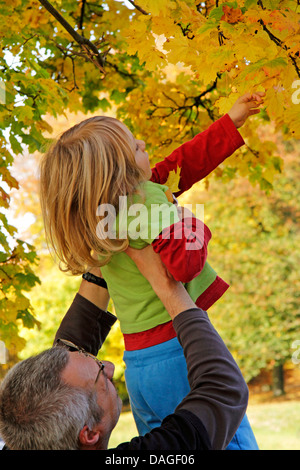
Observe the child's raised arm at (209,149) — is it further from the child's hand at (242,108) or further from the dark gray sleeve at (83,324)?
the dark gray sleeve at (83,324)

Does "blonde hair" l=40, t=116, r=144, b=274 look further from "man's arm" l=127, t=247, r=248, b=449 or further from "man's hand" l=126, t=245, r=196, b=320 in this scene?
"man's arm" l=127, t=247, r=248, b=449

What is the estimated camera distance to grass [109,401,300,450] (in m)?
8.12

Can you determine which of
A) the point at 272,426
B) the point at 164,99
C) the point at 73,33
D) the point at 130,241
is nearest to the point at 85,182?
the point at 130,241

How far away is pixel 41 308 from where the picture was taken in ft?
29.2

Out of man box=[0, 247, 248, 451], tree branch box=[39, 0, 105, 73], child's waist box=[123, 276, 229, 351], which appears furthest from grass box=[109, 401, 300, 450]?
man box=[0, 247, 248, 451]

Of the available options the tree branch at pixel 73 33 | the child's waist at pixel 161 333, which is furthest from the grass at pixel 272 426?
the child's waist at pixel 161 333

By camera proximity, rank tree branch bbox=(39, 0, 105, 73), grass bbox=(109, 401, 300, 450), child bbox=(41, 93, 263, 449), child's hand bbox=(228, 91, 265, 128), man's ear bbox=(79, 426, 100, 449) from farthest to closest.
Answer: grass bbox=(109, 401, 300, 450)
tree branch bbox=(39, 0, 105, 73)
child's hand bbox=(228, 91, 265, 128)
child bbox=(41, 93, 263, 449)
man's ear bbox=(79, 426, 100, 449)

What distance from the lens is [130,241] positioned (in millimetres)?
1499

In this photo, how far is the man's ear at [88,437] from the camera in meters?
1.30

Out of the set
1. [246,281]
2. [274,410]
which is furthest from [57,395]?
[274,410]

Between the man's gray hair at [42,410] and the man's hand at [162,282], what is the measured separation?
1.02 feet

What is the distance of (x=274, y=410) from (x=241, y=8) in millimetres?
9672

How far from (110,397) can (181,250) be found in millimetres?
440

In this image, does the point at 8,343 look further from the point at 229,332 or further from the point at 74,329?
the point at 229,332
